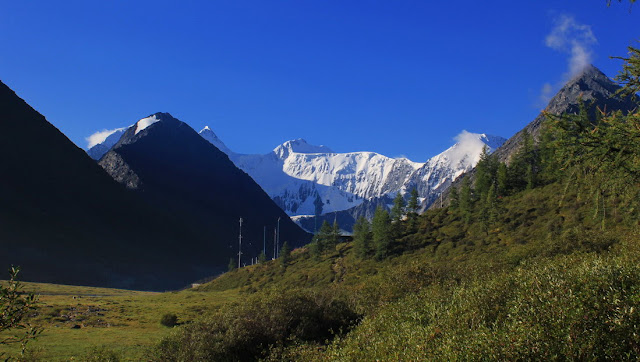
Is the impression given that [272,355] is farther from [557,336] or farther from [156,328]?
[156,328]

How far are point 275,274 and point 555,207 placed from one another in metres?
99.0

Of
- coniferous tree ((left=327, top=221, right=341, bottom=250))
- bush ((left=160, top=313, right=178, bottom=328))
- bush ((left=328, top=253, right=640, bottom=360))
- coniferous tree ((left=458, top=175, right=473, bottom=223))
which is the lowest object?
bush ((left=160, top=313, right=178, bottom=328))

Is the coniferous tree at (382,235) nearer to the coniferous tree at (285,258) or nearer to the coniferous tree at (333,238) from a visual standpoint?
the coniferous tree at (333,238)

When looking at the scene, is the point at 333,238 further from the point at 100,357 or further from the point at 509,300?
the point at 509,300

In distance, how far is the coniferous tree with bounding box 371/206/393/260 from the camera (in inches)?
5005

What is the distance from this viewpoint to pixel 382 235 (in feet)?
432

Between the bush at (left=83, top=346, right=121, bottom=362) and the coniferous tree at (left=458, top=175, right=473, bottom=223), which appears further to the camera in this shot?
the coniferous tree at (left=458, top=175, right=473, bottom=223)

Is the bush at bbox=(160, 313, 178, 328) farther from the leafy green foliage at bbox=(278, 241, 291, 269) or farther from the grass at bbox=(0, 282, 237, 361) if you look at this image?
the leafy green foliage at bbox=(278, 241, 291, 269)

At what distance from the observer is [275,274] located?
155m

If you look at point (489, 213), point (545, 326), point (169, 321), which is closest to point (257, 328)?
point (545, 326)

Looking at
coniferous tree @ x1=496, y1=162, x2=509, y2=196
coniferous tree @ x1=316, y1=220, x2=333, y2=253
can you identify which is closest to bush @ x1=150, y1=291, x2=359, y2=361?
coniferous tree @ x1=496, y1=162, x2=509, y2=196

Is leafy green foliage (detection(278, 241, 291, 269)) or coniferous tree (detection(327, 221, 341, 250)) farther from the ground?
coniferous tree (detection(327, 221, 341, 250))

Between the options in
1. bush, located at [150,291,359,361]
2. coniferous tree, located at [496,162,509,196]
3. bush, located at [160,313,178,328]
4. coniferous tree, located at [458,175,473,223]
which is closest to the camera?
bush, located at [150,291,359,361]

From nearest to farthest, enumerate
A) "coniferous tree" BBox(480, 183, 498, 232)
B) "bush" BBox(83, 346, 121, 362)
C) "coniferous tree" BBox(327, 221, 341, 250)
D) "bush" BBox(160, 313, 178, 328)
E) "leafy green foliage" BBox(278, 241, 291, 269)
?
"bush" BBox(83, 346, 121, 362), "bush" BBox(160, 313, 178, 328), "coniferous tree" BBox(480, 183, 498, 232), "coniferous tree" BBox(327, 221, 341, 250), "leafy green foliage" BBox(278, 241, 291, 269)
